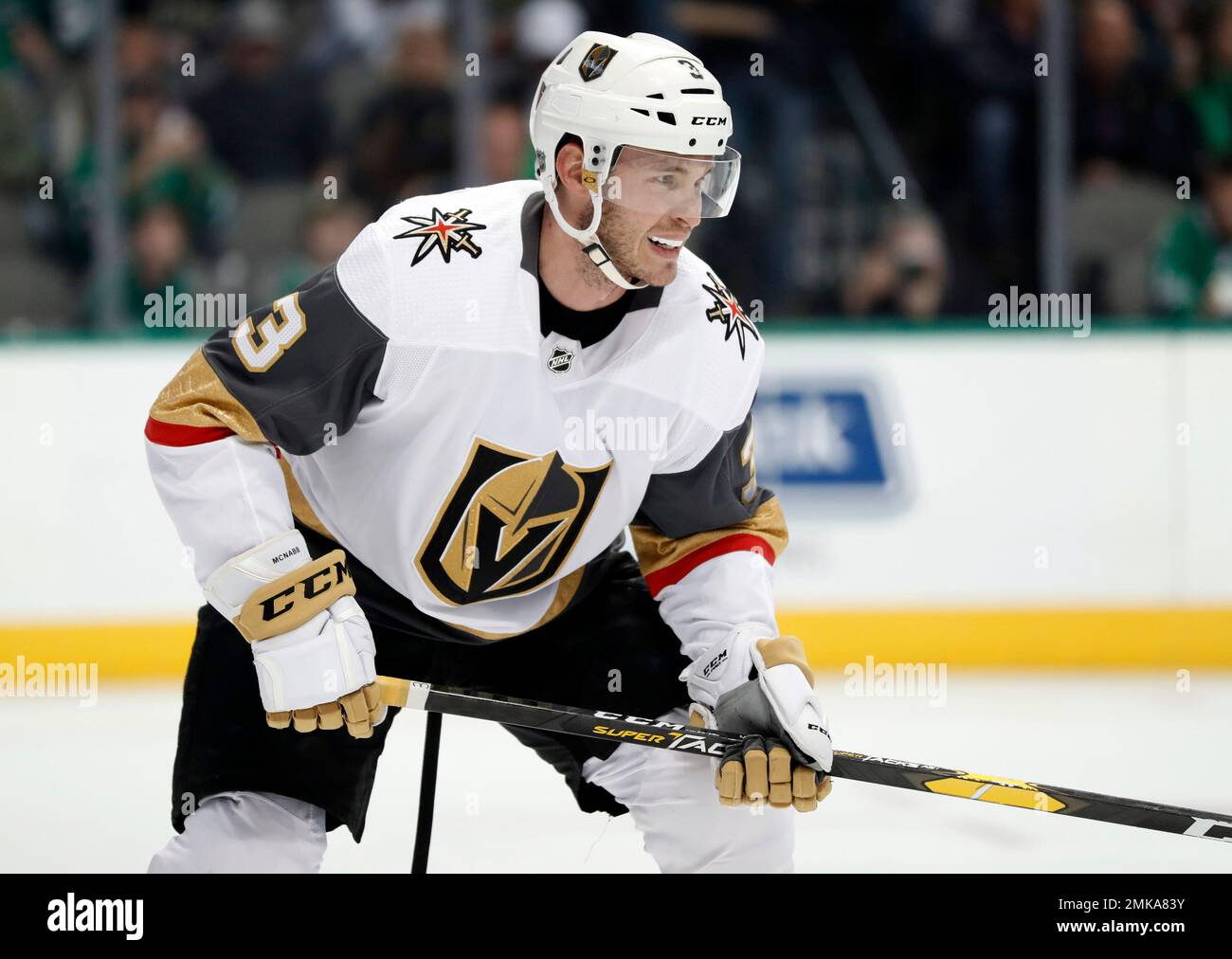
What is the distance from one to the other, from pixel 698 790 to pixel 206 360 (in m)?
0.96

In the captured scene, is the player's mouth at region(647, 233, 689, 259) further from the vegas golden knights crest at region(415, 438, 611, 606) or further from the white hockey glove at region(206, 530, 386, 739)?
the white hockey glove at region(206, 530, 386, 739)

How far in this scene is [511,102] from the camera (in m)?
5.41

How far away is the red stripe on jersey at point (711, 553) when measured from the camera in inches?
98.8

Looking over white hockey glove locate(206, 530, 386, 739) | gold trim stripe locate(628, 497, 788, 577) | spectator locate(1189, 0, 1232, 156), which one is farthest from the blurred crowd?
white hockey glove locate(206, 530, 386, 739)

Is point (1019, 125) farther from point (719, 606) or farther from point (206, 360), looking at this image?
point (206, 360)

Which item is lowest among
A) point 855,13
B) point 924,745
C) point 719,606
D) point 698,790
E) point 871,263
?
point 924,745

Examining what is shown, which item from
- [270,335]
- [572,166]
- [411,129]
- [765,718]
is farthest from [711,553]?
[411,129]

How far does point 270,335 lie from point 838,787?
208 centimetres

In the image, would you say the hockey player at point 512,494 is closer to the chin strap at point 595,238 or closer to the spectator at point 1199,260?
the chin strap at point 595,238

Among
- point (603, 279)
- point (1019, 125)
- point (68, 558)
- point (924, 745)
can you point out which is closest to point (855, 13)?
point (1019, 125)

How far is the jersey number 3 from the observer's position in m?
2.22

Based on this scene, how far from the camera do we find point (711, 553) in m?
2.51

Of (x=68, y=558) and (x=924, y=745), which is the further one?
(x=68, y=558)

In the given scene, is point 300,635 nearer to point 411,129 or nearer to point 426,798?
point 426,798
